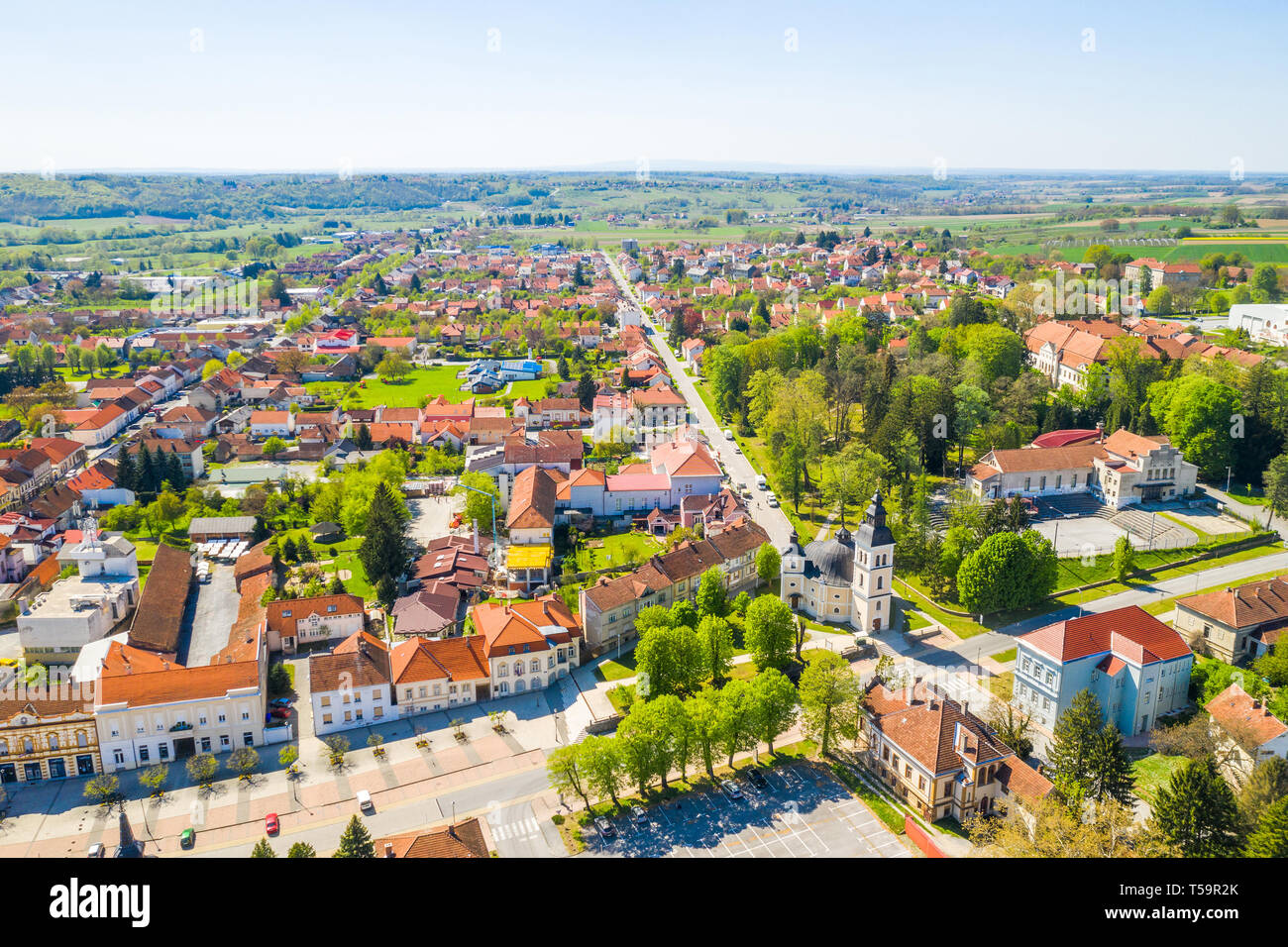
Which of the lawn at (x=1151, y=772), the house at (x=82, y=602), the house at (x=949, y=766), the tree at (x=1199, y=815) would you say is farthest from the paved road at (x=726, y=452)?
the house at (x=82, y=602)

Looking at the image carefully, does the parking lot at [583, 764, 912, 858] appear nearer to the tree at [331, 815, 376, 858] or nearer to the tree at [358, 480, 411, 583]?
the tree at [331, 815, 376, 858]

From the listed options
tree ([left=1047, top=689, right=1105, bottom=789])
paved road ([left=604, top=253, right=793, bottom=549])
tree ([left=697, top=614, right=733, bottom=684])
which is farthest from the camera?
paved road ([left=604, top=253, right=793, bottom=549])

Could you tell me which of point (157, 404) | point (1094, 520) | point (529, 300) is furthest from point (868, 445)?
point (529, 300)

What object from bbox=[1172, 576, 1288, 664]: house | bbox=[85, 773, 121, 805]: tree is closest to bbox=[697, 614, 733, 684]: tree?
bbox=[1172, 576, 1288, 664]: house

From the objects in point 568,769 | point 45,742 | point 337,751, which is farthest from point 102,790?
point 568,769

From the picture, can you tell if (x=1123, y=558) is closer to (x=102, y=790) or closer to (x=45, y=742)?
(x=102, y=790)

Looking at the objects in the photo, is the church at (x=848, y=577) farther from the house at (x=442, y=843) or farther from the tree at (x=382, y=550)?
the house at (x=442, y=843)

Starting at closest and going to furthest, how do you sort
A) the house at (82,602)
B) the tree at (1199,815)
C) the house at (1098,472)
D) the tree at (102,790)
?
the tree at (1199,815) < the tree at (102,790) < the house at (82,602) < the house at (1098,472)
